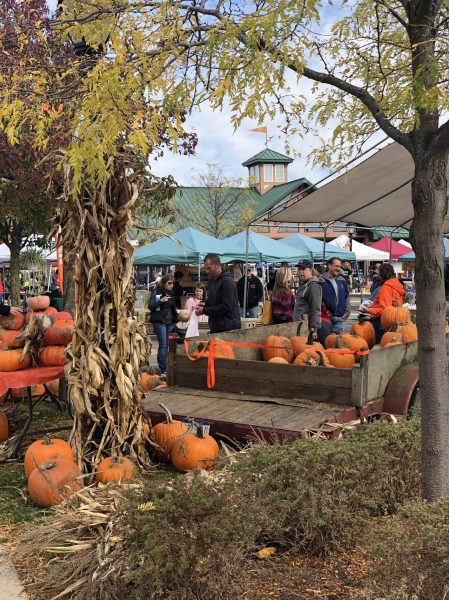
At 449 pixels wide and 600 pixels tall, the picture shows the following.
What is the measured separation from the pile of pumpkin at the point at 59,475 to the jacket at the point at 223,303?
290 cm

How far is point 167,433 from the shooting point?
4.94 metres

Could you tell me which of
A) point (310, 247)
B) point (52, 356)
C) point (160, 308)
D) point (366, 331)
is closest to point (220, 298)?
point (366, 331)

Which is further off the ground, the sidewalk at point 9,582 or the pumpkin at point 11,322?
the pumpkin at point 11,322

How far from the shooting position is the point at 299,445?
366cm

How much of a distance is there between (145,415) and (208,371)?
961 mm

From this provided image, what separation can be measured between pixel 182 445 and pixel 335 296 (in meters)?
5.01

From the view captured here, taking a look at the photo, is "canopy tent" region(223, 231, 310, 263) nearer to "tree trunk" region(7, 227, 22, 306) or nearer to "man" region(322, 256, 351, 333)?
"tree trunk" region(7, 227, 22, 306)

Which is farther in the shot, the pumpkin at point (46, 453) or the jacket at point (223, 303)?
the jacket at point (223, 303)

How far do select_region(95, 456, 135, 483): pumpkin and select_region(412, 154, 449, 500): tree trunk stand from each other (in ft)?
6.72

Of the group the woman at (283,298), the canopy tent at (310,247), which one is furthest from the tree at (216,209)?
the woman at (283,298)

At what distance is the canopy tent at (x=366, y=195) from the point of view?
10758 mm

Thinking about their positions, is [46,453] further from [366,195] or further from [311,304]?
[366,195]

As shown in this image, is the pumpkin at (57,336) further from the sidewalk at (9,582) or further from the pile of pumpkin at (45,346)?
the sidewalk at (9,582)

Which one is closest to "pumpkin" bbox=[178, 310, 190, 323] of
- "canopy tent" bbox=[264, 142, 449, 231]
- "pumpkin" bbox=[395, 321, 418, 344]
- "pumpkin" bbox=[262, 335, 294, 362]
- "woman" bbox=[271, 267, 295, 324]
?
"woman" bbox=[271, 267, 295, 324]
